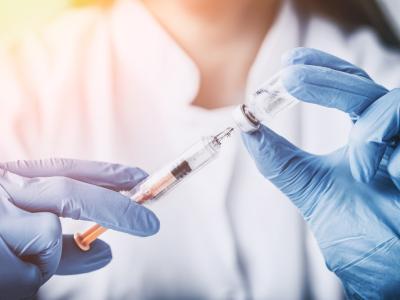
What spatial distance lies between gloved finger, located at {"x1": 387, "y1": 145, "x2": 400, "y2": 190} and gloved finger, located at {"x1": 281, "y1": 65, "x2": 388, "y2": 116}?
9cm

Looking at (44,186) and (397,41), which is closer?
(44,186)

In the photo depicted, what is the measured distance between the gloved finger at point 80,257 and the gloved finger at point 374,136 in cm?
47

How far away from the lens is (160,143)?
1011mm

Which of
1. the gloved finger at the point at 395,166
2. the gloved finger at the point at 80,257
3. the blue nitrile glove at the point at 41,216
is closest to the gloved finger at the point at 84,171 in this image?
the blue nitrile glove at the point at 41,216

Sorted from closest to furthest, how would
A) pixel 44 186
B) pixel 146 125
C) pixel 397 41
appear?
pixel 44 186 < pixel 146 125 < pixel 397 41

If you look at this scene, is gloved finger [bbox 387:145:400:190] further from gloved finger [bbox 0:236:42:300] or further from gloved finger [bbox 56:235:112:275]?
gloved finger [bbox 0:236:42:300]

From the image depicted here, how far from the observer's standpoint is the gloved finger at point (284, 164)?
91cm

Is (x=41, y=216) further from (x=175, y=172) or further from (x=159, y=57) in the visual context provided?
(x=159, y=57)

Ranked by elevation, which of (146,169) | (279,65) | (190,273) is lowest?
(190,273)

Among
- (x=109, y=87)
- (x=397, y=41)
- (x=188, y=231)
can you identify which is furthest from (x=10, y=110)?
(x=397, y=41)

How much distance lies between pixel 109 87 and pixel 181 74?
148mm

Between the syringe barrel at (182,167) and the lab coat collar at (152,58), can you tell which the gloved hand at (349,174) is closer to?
the syringe barrel at (182,167)

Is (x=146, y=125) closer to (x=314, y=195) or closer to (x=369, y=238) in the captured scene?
(x=314, y=195)

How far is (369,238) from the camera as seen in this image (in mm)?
926
